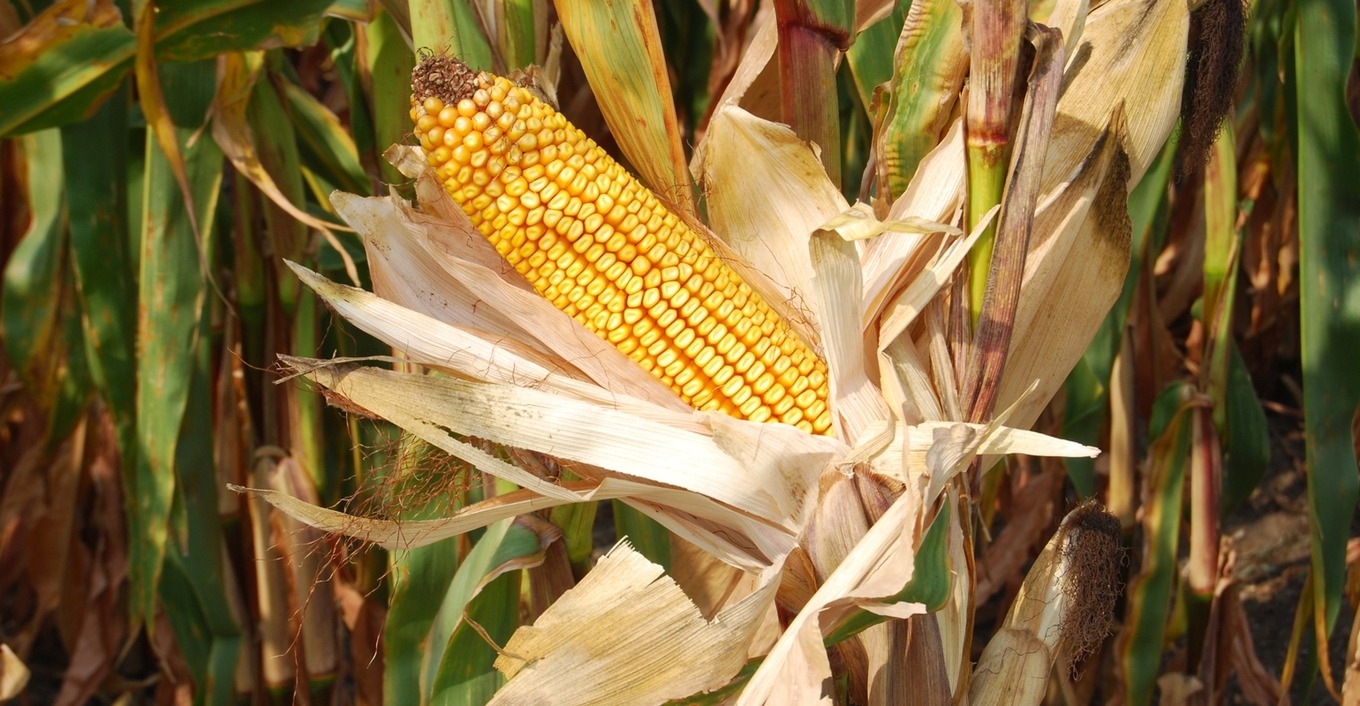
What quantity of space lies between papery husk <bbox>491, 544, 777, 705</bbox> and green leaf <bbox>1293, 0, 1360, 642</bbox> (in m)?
0.74

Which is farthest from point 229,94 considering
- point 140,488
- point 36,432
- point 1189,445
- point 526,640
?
point 1189,445

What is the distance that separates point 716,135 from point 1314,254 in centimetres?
69

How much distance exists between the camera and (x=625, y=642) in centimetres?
65

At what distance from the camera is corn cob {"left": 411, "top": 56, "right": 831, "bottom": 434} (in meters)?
0.65

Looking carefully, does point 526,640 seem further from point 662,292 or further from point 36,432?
point 36,432

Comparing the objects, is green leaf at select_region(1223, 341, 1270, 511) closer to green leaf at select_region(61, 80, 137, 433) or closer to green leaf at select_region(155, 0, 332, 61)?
green leaf at select_region(155, 0, 332, 61)

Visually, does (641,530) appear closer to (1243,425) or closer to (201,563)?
(201,563)

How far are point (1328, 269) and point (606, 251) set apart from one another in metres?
0.79

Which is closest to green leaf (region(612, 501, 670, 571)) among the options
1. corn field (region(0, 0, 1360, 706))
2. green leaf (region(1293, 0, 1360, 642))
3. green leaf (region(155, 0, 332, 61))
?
corn field (region(0, 0, 1360, 706))

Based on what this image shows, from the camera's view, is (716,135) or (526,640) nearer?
(526,640)

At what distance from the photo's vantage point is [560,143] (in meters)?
0.68

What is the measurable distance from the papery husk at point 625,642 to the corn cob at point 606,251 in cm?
14

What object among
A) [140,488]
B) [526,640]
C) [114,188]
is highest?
[114,188]

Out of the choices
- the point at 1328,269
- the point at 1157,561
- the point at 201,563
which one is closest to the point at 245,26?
the point at 201,563
